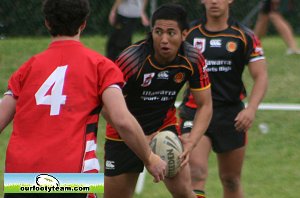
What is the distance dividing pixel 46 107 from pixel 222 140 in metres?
2.93

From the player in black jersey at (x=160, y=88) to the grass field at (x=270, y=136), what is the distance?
2145mm

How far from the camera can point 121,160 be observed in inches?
275

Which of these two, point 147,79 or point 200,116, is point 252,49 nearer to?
point 200,116

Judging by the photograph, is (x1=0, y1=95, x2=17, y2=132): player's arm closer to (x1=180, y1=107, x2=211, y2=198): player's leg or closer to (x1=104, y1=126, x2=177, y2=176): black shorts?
(x1=104, y1=126, x2=177, y2=176): black shorts

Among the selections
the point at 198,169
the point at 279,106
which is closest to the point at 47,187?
the point at 198,169

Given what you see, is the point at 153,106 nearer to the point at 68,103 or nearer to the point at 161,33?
the point at 161,33

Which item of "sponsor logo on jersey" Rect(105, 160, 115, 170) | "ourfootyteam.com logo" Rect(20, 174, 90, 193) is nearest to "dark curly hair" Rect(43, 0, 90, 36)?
"ourfootyteam.com logo" Rect(20, 174, 90, 193)

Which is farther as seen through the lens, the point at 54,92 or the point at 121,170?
the point at 121,170

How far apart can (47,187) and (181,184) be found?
74.4 inches

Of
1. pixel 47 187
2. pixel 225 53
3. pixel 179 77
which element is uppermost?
pixel 47 187

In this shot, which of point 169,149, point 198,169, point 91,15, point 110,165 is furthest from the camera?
point 91,15

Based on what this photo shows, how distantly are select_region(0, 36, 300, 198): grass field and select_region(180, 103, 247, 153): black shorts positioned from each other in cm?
147

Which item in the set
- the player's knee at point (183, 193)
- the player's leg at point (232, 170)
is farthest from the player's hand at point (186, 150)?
the player's leg at point (232, 170)

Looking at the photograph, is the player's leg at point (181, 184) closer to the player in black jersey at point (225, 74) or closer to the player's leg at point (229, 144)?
the player in black jersey at point (225, 74)
